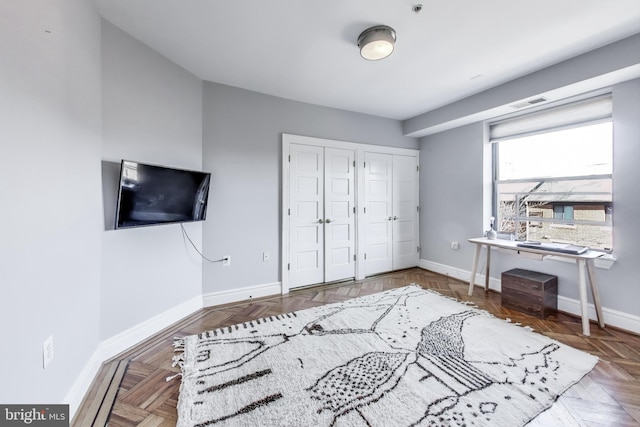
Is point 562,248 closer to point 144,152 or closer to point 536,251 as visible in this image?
point 536,251

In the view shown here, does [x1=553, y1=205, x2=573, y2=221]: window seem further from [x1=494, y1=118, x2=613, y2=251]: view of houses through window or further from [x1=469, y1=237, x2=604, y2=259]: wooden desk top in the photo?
[x1=469, y1=237, x2=604, y2=259]: wooden desk top

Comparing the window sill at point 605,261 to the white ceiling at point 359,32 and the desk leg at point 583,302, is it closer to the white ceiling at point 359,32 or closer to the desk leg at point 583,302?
the desk leg at point 583,302

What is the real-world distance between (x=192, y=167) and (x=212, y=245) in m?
0.92

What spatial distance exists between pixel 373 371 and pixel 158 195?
7.49 feet

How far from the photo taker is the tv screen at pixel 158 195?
77.0 inches

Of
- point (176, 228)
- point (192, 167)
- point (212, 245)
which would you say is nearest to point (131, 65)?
point (192, 167)

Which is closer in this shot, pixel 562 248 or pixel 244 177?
pixel 562 248

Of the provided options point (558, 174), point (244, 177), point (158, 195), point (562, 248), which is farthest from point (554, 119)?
point (158, 195)

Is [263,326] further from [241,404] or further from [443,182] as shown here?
[443,182]

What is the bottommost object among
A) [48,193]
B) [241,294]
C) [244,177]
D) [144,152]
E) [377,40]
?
[241,294]

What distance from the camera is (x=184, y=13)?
1.89 metres

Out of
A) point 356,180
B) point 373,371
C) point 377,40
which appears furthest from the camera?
point 356,180

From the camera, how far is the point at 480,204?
3.66 meters

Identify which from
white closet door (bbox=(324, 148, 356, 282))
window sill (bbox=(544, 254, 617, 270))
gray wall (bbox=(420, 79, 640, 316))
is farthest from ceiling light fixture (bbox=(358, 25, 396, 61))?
window sill (bbox=(544, 254, 617, 270))
